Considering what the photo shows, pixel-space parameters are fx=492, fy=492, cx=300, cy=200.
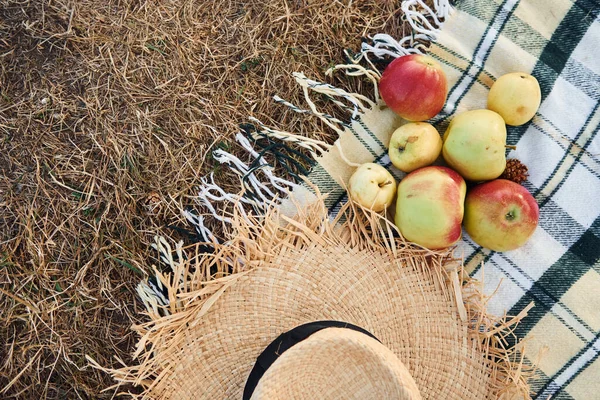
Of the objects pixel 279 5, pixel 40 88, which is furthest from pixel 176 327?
pixel 279 5

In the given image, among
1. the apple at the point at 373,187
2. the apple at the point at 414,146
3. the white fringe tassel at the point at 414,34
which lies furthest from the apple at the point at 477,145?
the white fringe tassel at the point at 414,34

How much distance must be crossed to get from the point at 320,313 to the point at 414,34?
2.55 ft

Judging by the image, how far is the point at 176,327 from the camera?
1.08m

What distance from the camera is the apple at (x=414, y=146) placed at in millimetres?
1171

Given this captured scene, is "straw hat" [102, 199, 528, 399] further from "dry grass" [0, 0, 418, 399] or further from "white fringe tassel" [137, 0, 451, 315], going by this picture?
"dry grass" [0, 0, 418, 399]

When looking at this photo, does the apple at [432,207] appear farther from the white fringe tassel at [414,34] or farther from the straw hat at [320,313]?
the white fringe tassel at [414,34]

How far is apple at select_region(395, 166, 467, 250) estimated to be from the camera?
3.59ft

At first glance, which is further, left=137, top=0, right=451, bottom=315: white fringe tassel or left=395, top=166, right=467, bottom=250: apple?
left=137, top=0, right=451, bottom=315: white fringe tassel

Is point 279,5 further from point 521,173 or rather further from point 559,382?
point 559,382

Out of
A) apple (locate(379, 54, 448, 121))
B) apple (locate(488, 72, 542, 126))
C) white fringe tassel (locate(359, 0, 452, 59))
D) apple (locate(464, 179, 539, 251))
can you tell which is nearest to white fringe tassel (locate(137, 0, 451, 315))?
white fringe tassel (locate(359, 0, 452, 59))

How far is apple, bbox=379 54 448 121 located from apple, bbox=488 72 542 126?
141 millimetres

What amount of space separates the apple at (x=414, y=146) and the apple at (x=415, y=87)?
0.04m

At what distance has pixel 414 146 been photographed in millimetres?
1168

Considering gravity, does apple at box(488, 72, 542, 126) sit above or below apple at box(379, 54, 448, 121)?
above
